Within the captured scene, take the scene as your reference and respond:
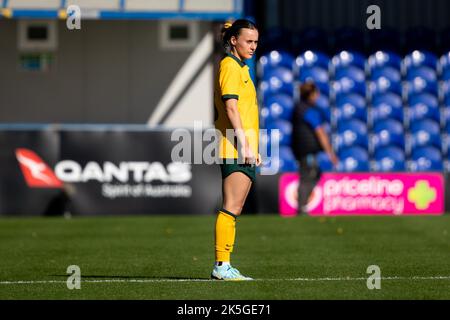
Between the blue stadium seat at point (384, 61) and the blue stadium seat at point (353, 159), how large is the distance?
82.4 inches

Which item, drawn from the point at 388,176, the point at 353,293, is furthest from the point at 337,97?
the point at 353,293

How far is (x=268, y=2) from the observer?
2414 cm

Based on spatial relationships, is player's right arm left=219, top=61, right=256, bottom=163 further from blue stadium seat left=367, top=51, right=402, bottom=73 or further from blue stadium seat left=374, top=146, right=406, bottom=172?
blue stadium seat left=367, top=51, right=402, bottom=73

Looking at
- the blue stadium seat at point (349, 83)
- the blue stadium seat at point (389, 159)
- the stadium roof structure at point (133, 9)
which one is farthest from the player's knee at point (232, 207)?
the blue stadium seat at point (349, 83)

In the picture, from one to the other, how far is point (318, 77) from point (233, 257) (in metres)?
11.8

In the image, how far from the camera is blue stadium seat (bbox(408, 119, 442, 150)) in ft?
72.4

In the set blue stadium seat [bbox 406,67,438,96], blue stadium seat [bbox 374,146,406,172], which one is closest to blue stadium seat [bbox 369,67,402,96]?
blue stadium seat [bbox 406,67,438,96]

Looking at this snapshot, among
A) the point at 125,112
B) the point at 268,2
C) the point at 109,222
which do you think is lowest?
the point at 109,222

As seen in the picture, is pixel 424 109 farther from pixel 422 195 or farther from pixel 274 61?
pixel 422 195

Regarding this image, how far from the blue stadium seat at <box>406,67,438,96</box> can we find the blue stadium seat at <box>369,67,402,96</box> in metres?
0.23

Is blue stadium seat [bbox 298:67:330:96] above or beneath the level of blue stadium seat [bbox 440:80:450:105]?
above
